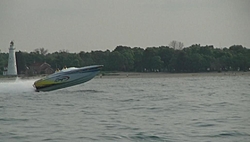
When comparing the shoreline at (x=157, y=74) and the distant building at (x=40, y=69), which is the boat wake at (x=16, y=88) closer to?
the shoreline at (x=157, y=74)

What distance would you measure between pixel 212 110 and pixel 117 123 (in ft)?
19.6

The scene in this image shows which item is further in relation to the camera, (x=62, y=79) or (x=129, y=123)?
(x=62, y=79)

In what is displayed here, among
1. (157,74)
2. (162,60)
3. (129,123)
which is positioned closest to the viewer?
(129,123)

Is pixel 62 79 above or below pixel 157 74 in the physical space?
above

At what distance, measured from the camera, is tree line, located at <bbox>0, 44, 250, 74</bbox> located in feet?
326

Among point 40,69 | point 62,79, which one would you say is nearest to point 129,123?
point 62,79

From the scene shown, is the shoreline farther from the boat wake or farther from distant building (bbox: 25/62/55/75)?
the boat wake

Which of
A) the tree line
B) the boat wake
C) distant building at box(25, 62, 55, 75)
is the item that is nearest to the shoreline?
the tree line

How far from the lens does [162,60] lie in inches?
4242

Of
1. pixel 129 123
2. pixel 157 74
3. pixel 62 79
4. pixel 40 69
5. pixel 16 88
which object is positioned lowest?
pixel 129 123

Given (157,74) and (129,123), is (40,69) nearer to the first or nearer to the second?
(157,74)

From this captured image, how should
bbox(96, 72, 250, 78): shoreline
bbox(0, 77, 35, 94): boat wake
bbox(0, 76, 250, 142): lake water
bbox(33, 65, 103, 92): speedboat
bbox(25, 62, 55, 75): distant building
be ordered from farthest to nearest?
1. bbox(25, 62, 55, 75): distant building
2. bbox(96, 72, 250, 78): shoreline
3. bbox(0, 77, 35, 94): boat wake
4. bbox(33, 65, 103, 92): speedboat
5. bbox(0, 76, 250, 142): lake water

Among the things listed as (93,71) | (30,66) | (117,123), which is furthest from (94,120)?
(30,66)

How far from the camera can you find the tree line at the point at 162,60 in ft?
326
